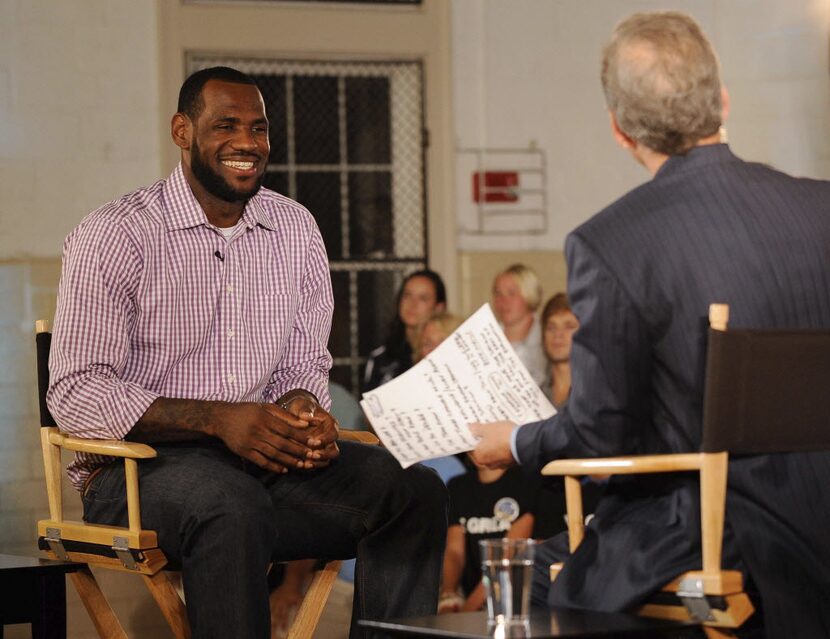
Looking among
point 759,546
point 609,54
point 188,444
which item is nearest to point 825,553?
point 759,546

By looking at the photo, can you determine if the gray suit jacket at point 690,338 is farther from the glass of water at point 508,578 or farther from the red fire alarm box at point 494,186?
the red fire alarm box at point 494,186

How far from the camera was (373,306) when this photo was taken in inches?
248

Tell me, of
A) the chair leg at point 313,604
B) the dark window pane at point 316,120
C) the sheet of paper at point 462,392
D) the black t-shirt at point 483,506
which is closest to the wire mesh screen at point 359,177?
the dark window pane at point 316,120

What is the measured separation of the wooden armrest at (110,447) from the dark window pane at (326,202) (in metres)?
3.70

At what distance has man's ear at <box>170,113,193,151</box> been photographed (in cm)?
282

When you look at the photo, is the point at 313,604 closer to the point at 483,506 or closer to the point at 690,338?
the point at 690,338

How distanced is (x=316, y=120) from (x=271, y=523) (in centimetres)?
405

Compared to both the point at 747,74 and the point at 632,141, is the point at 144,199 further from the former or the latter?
the point at 747,74

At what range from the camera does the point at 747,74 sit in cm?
652

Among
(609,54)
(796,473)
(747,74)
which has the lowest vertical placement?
(796,473)

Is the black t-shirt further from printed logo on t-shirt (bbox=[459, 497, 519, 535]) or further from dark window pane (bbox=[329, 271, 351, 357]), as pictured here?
dark window pane (bbox=[329, 271, 351, 357])

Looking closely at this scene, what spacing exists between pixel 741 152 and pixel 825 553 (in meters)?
4.85

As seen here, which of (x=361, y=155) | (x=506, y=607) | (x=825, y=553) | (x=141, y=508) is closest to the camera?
(x=506, y=607)

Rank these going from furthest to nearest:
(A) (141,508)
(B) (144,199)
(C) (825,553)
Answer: (B) (144,199) → (A) (141,508) → (C) (825,553)
